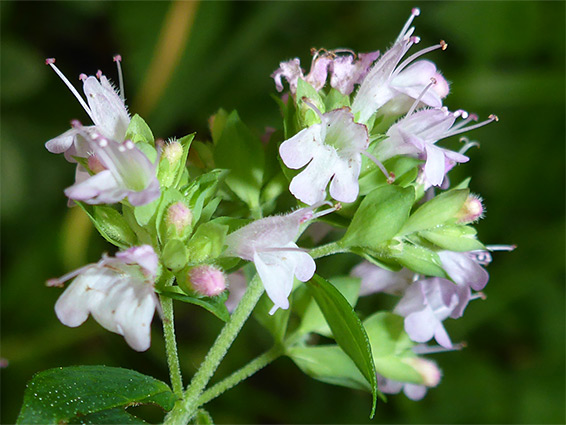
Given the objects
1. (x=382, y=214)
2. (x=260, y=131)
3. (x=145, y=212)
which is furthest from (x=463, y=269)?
(x=260, y=131)

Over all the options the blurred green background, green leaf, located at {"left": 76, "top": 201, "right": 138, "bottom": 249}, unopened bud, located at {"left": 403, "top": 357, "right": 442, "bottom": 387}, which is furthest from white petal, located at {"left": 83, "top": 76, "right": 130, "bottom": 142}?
the blurred green background

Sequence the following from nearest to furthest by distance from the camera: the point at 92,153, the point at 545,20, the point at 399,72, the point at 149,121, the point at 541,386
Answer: the point at 92,153, the point at 399,72, the point at 541,386, the point at 149,121, the point at 545,20

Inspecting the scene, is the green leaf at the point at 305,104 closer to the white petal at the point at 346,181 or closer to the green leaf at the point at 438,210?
the white petal at the point at 346,181

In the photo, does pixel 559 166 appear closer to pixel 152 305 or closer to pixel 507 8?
pixel 507 8


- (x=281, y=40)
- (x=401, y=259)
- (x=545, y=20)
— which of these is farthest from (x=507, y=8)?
(x=401, y=259)

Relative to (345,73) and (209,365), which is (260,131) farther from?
(209,365)
